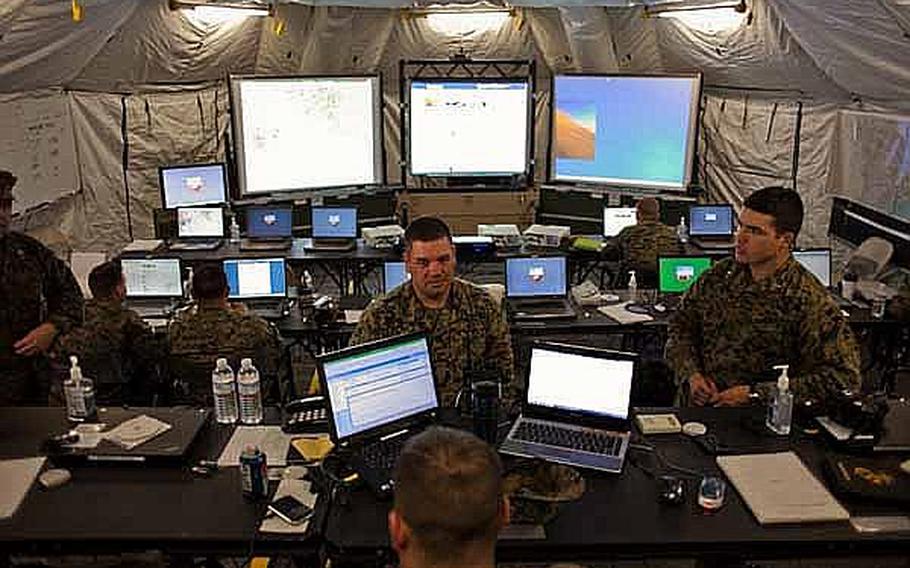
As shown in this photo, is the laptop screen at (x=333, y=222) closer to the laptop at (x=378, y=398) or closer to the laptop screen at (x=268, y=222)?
the laptop screen at (x=268, y=222)

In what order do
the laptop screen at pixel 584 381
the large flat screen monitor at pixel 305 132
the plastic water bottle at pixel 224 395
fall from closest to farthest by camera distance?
the laptop screen at pixel 584 381
the plastic water bottle at pixel 224 395
the large flat screen monitor at pixel 305 132

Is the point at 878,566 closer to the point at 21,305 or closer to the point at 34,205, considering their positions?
the point at 21,305

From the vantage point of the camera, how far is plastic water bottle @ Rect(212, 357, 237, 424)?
312cm

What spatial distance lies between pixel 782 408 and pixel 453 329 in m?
1.19

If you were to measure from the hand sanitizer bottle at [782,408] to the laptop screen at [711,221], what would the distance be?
4.36m

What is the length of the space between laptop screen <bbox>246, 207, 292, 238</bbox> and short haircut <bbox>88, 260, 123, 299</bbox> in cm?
280

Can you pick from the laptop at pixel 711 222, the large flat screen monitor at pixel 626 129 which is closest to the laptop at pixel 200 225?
the large flat screen monitor at pixel 626 129

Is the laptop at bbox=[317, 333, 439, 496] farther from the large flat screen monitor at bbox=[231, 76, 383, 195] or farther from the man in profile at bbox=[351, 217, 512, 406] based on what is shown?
the large flat screen monitor at bbox=[231, 76, 383, 195]

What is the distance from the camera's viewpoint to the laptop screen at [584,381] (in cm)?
298

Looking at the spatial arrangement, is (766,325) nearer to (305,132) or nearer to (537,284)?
(537,284)

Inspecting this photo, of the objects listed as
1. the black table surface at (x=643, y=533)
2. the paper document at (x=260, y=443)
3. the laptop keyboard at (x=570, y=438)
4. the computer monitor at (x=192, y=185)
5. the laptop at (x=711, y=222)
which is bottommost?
the black table surface at (x=643, y=533)

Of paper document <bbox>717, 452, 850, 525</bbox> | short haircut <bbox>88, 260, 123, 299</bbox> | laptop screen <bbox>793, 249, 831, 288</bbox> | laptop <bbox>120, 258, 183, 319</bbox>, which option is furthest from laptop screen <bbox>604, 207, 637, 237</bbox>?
paper document <bbox>717, 452, 850, 525</bbox>

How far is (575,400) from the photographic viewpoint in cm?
301

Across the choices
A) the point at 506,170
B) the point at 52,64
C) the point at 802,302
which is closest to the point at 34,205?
the point at 52,64
